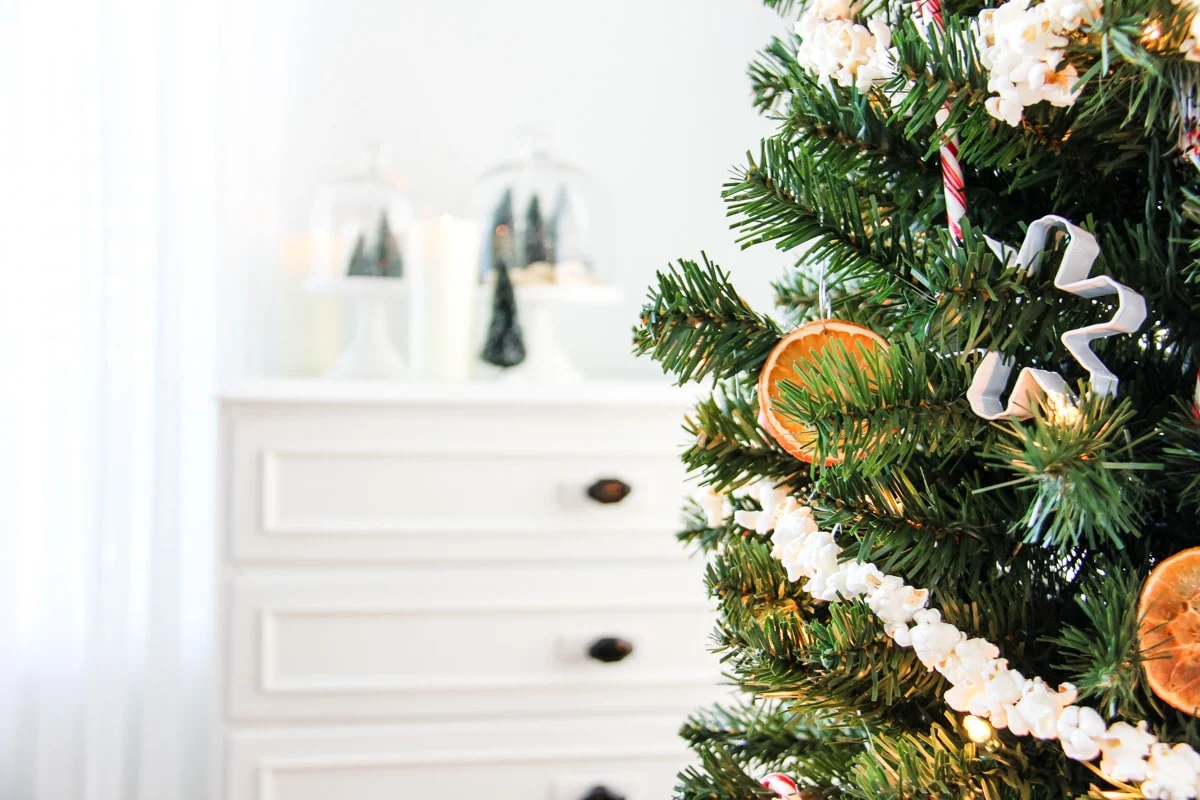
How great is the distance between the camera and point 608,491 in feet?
4.33

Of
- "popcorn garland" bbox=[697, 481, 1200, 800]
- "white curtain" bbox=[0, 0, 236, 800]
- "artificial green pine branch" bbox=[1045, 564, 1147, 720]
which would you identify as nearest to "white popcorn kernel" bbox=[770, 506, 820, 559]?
"popcorn garland" bbox=[697, 481, 1200, 800]

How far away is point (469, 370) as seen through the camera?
160 centimetres

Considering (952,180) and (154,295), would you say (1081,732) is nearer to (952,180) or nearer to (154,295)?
(952,180)

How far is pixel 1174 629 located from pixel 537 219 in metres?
1.32

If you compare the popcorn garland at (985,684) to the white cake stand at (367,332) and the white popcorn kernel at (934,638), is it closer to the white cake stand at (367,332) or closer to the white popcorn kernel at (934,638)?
the white popcorn kernel at (934,638)

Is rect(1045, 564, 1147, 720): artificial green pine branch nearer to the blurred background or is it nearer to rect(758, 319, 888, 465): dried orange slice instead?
rect(758, 319, 888, 465): dried orange slice

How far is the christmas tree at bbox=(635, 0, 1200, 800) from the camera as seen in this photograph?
13.8 inches

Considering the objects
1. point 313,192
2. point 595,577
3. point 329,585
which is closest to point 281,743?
point 329,585

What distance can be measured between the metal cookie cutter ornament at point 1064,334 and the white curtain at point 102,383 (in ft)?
4.58

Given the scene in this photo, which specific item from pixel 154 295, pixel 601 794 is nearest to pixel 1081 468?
pixel 601 794

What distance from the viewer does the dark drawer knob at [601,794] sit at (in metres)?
1.33

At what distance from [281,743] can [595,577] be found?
0.42 meters

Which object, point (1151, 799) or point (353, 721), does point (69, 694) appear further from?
point (1151, 799)

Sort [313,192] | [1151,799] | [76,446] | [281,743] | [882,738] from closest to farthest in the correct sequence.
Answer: [1151,799] → [882,738] → [281,743] → [76,446] → [313,192]
